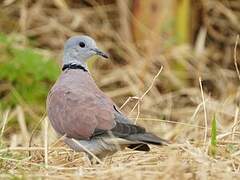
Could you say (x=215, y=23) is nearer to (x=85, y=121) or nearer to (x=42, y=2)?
(x=42, y=2)

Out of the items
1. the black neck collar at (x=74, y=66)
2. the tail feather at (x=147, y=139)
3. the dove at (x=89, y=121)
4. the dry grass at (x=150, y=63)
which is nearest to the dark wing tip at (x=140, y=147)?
the dove at (x=89, y=121)

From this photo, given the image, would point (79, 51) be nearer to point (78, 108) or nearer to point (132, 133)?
point (78, 108)

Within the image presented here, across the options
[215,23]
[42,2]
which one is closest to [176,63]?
[215,23]

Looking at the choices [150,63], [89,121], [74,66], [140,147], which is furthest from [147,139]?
[150,63]

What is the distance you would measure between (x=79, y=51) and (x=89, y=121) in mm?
623

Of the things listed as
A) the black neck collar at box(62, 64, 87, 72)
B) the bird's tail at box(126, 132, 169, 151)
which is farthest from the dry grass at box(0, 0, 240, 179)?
the bird's tail at box(126, 132, 169, 151)

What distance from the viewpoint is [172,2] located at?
7.19m

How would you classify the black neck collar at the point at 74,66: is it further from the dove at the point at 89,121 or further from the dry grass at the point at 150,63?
the dry grass at the point at 150,63

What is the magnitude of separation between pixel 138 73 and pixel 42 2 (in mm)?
1202

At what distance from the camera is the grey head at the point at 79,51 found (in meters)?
4.46

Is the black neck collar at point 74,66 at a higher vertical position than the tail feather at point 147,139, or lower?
higher

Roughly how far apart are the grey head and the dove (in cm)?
21

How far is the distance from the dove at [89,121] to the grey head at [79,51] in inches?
8.1

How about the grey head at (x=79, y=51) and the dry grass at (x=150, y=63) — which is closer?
the grey head at (x=79, y=51)
